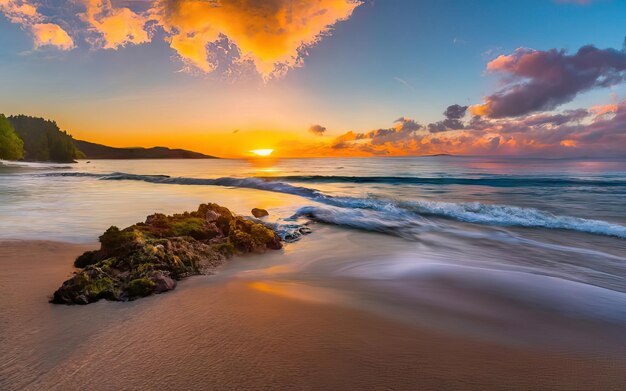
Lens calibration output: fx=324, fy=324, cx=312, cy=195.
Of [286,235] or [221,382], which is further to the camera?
[286,235]

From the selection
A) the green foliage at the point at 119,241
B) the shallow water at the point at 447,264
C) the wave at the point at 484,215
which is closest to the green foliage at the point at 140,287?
the green foliage at the point at 119,241

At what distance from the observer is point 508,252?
743 cm

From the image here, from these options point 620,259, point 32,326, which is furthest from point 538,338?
point 620,259

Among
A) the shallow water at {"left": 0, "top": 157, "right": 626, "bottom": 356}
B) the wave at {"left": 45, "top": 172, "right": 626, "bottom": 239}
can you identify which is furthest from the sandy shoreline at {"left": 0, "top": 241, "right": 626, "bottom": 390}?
the wave at {"left": 45, "top": 172, "right": 626, "bottom": 239}

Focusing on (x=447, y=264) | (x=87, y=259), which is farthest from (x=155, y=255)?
(x=447, y=264)

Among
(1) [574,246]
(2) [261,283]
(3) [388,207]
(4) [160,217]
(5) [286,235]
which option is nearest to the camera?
(2) [261,283]

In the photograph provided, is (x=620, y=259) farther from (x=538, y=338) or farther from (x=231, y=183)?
(x=231, y=183)

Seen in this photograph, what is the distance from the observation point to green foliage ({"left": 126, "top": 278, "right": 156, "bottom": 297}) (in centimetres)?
374

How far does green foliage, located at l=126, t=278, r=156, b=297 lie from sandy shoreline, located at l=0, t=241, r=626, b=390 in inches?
6.9

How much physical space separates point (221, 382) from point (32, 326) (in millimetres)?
2051

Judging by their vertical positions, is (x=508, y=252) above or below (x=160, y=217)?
below

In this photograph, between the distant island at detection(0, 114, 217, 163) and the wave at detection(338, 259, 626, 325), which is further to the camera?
the distant island at detection(0, 114, 217, 163)

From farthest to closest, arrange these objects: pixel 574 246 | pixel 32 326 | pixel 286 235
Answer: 1. pixel 574 246
2. pixel 286 235
3. pixel 32 326

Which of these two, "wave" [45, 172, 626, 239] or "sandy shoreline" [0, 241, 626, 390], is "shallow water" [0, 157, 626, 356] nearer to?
"wave" [45, 172, 626, 239]
